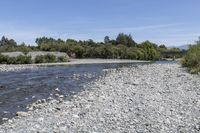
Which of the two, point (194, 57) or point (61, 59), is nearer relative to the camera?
point (194, 57)

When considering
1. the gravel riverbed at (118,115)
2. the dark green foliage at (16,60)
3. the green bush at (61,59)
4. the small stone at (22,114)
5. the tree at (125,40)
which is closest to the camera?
the gravel riverbed at (118,115)

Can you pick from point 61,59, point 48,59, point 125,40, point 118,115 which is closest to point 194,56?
point 118,115

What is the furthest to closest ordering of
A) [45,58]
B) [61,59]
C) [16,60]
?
[61,59]
[45,58]
[16,60]

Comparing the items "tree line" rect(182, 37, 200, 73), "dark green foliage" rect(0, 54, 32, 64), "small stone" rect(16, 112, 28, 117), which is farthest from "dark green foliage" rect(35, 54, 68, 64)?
"small stone" rect(16, 112, 28, 117)

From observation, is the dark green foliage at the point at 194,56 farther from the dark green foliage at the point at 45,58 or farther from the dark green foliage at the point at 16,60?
the dark green foliage at the point at 45,58

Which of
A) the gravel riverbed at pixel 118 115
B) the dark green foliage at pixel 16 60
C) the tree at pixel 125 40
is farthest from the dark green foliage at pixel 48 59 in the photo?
the gravel riverbed at pixel 118 115

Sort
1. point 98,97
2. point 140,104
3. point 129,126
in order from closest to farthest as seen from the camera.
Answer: point 129,126, point 140,104, point 98,97

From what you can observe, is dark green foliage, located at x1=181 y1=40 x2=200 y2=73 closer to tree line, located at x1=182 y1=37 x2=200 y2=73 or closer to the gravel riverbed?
tree line, located at x1=182 y1=37 x2=200 y2=73

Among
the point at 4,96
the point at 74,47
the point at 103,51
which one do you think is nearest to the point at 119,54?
the point at 103,51

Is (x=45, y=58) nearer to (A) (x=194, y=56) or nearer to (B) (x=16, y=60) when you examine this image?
(B) (x=16, y=60)

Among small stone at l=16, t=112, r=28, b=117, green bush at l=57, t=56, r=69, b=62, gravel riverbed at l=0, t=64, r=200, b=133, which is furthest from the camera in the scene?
green bush at l=57, t=56, r=69, b=62

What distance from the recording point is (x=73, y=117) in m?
16.2

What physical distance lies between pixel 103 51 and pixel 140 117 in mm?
131720

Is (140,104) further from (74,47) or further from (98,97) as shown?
(74,47)
